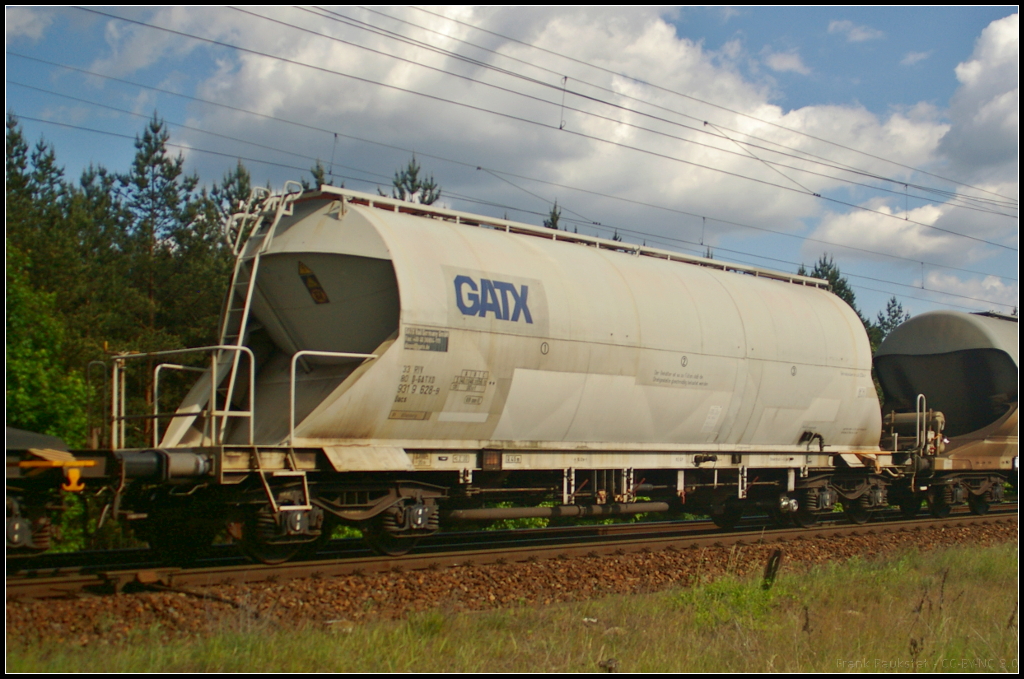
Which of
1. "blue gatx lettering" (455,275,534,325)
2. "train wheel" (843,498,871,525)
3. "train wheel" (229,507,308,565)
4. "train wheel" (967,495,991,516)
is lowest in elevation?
"train wheel" (967,495,991,516)

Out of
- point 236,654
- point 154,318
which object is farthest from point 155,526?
point 154,318

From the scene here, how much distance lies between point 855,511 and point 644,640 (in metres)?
10.4

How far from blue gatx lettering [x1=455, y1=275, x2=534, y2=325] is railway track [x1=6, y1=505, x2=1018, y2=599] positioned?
2956 millimetres

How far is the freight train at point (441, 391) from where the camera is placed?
9.45 metres

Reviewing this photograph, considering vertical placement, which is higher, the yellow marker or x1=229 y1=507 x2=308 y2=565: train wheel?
the yellow marker

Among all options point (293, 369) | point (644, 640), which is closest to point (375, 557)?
point (293, 369)

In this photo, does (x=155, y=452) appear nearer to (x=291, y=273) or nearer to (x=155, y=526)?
(x=155, y=526)

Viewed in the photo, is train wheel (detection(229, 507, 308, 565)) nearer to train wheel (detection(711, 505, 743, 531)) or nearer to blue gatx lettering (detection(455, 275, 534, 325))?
blue gatx lettering (detection(455, 275, 534, 325))

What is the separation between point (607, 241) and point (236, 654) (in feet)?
28.6

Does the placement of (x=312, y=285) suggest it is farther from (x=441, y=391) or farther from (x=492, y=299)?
(x=492, y=299)

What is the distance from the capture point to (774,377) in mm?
13945

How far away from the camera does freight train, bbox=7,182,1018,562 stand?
31.0 feet

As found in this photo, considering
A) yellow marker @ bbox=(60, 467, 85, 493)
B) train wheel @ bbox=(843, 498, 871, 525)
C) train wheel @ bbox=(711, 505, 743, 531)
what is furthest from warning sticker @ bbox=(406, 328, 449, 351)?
train wheel @ bbox=(843, 498, 871, 525)

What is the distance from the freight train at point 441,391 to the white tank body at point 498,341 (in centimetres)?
3
